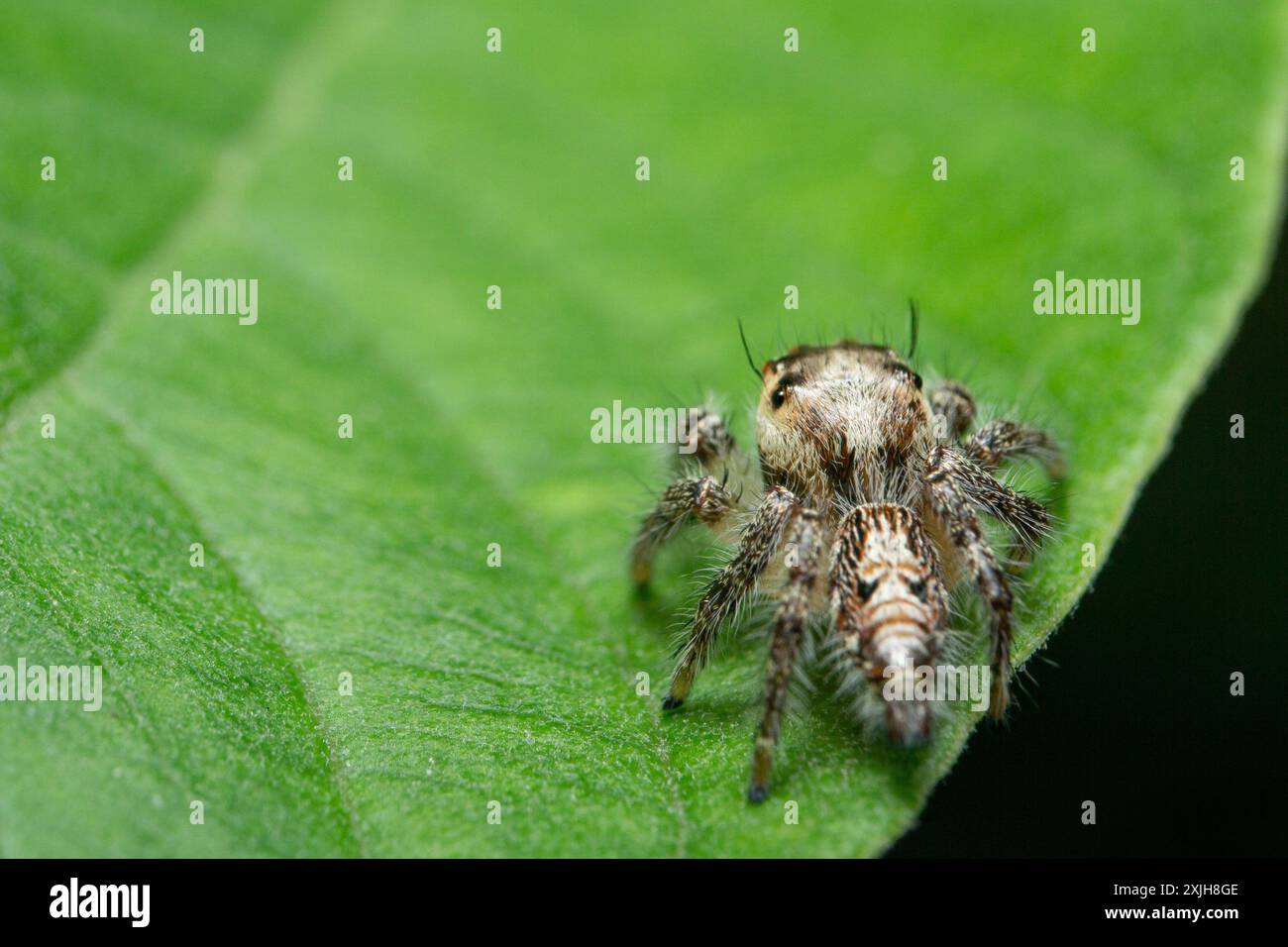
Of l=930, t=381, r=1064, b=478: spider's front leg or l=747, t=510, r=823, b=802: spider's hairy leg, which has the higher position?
l=930, t=381, r=1064, b=478: spider's front leg

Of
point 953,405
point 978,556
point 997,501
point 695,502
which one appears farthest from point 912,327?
point 978,556

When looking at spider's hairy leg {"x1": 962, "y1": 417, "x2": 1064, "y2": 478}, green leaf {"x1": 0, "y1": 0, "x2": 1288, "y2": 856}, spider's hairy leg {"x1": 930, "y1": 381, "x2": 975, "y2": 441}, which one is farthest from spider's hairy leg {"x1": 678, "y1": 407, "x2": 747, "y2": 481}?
spider's hairy leg {"x1": 962, "y1": 417, "x2": 1064, "y2": 478}

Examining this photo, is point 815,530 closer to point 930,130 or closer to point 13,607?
point 13,607

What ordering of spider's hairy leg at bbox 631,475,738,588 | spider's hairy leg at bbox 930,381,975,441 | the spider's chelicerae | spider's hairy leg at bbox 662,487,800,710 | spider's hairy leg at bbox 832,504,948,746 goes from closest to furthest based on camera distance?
spider's hairy leg at bbox 832,504,948,746
the spider's chelicerae
spider's hairy leg at bbox 662,487,800,710
spider's hairy leg at bbox 631,475,738,588
spider's hairy leg at bbox 930,381,975,441

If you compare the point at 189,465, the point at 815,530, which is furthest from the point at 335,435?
the point at 815,530

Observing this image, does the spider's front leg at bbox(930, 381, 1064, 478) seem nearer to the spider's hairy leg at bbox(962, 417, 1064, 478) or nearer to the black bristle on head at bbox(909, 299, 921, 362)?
the spider's hairy leg at bbox(962, 417, 1064, 478)

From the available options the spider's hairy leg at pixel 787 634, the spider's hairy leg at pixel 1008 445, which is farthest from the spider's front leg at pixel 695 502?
the spider's hairy leg at pixel 1008 445
